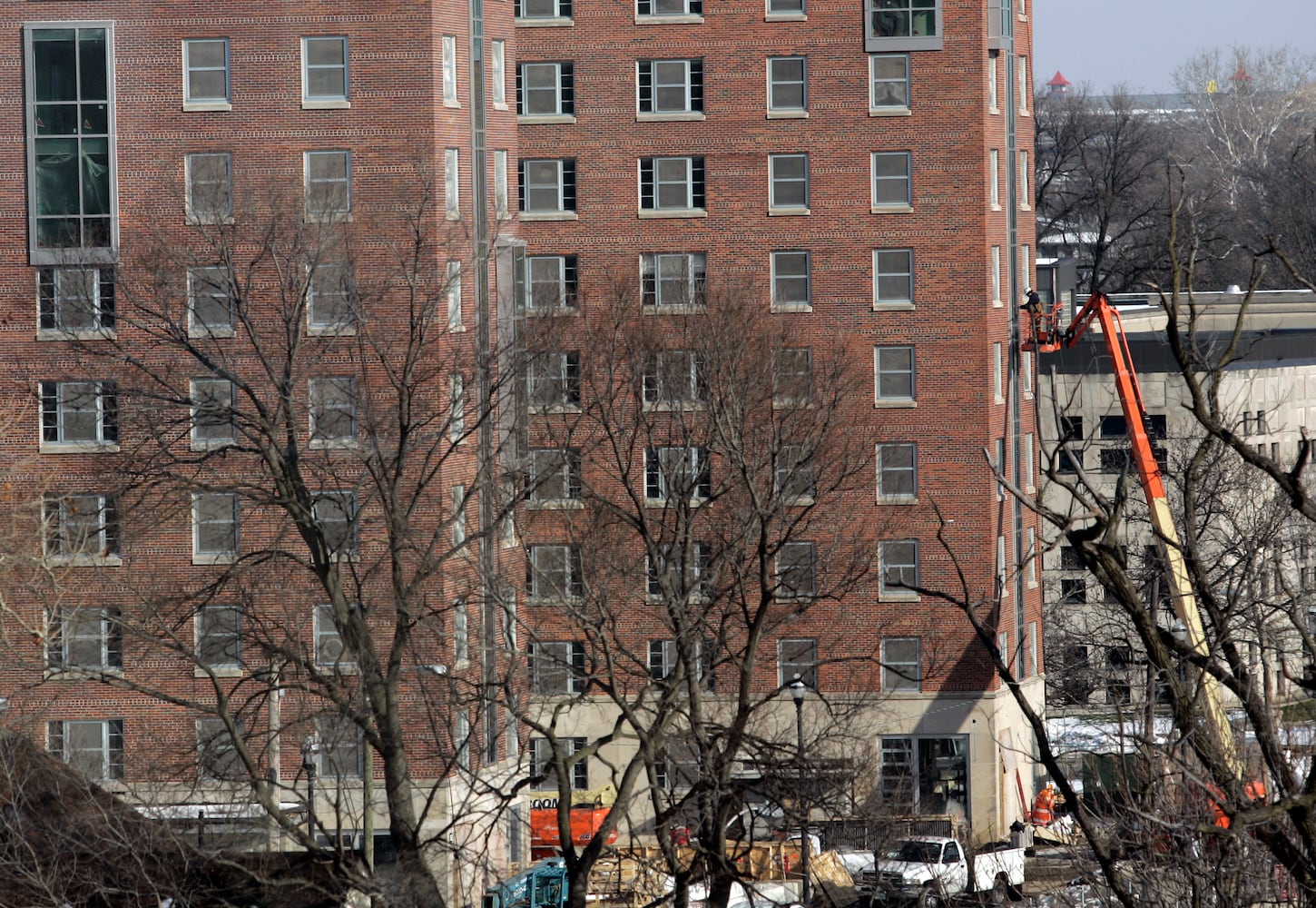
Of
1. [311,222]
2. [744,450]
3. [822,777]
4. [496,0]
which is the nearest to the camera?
[822,777]

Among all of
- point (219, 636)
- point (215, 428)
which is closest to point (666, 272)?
point (215, 428)

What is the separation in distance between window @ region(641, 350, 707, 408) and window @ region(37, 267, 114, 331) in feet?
45.2

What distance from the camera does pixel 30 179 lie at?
163 ft

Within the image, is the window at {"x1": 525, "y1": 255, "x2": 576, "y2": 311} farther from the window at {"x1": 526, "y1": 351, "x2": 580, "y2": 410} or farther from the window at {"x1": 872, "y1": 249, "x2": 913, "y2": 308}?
the window at {"x1": 872, "y1": 249, "x2": 913, "y2": 308}

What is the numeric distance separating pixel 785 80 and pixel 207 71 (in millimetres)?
18712

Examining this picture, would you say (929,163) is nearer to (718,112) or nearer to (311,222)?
(718,112)

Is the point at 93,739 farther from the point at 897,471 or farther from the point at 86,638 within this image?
the point at 897,471

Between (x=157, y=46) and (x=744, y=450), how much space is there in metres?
20.6

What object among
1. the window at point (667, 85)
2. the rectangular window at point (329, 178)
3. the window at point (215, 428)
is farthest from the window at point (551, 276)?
the window at point (215, 428)

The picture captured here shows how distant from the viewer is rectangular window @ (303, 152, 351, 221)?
44562 mm

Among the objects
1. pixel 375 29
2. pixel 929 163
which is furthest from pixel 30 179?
pixel 929 163

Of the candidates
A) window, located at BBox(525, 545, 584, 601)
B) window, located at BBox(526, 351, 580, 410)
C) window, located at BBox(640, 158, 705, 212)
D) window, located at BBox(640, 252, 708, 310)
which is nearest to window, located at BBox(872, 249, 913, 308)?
window, located at BBox(640, 252, 708, 310)

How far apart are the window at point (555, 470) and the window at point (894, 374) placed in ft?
38.5

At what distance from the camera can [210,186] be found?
44.3 metres
